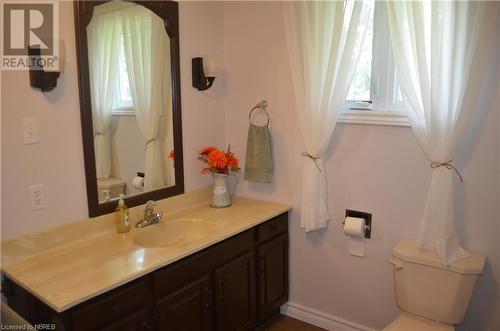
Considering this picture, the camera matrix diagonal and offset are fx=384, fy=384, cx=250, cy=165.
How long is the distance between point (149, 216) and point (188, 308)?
0.59m

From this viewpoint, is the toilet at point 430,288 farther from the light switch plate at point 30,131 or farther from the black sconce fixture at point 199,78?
the light switch plate at point 30,131

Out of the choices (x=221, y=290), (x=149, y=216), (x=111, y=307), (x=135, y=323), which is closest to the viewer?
(x=111, y=307)

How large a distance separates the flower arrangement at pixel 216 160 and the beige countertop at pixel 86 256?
34cm

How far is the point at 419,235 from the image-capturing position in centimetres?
206

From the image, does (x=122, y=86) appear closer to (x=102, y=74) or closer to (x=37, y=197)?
(x=102, y=74)

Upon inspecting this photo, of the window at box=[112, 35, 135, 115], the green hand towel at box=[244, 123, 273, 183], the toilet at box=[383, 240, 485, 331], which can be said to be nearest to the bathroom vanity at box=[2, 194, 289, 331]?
the green hand towel at box=[244, 123, 273, 183]

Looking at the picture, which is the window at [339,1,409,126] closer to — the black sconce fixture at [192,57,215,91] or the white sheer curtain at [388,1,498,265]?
the white sheer curtain at [388,1,498,265]

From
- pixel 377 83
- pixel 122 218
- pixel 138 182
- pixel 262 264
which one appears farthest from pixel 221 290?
pixel 377 83

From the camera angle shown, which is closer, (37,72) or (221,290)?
(37,72)

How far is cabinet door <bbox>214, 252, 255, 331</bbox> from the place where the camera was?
212cm

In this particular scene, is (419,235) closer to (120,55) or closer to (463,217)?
(463,217)

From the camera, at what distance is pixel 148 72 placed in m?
2.29

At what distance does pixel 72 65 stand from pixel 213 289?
1.36m

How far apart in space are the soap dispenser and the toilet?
146cm
